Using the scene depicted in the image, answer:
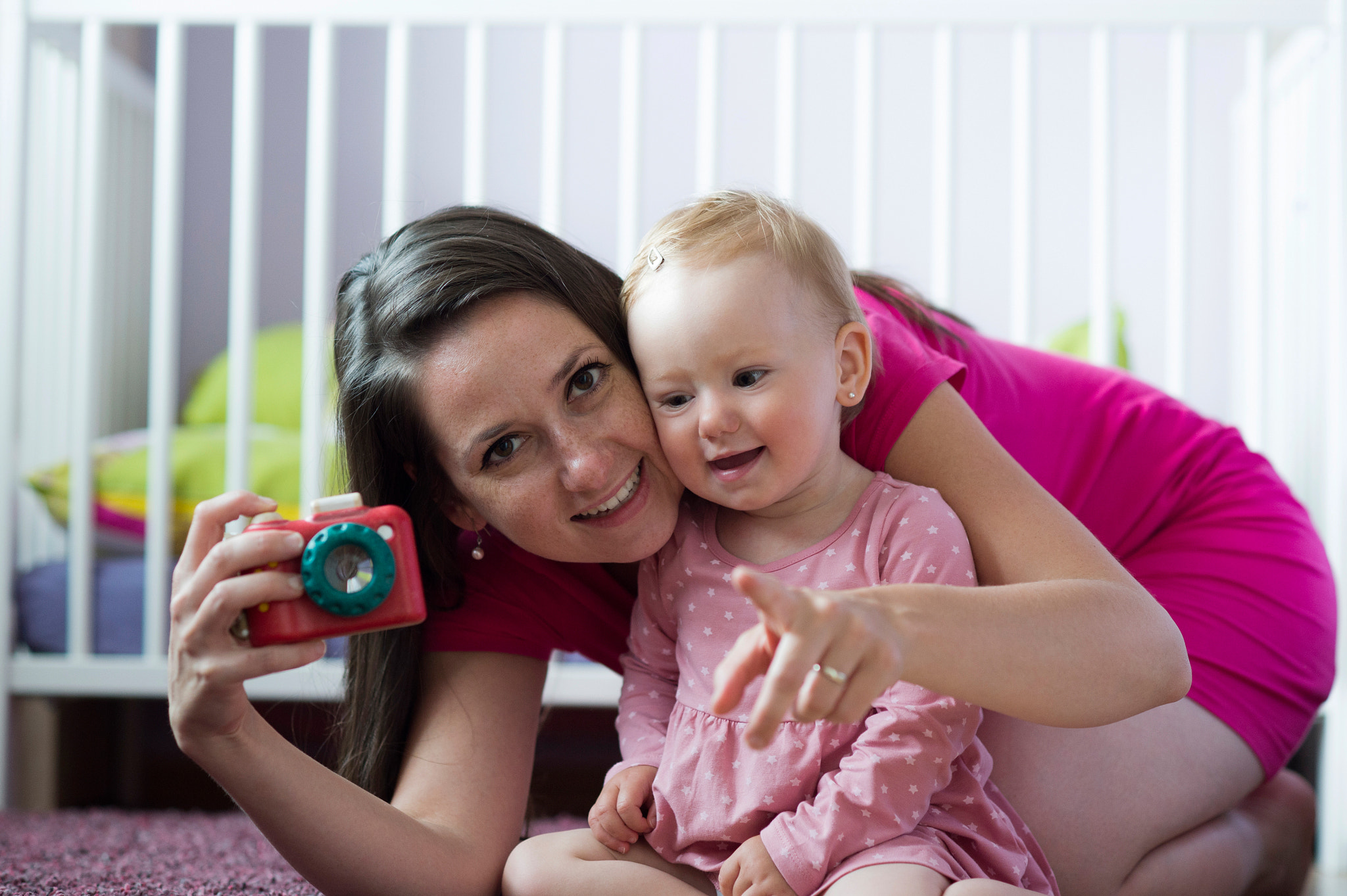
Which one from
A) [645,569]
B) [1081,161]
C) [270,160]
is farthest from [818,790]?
[270,160]

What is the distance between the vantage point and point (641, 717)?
0.84 meters

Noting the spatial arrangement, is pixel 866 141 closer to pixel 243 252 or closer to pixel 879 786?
pixel 243 252

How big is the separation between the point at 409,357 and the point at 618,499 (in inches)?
7.8

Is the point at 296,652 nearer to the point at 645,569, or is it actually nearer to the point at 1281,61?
the point at 645,569

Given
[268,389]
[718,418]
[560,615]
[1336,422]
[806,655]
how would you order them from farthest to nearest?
[268,389]
[1336,422]
[560,615]
[718,418]
[806,655]

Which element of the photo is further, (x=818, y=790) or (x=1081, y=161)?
(x=1081, y=161)

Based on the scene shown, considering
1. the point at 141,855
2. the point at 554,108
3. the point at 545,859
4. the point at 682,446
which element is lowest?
the point at 141,855

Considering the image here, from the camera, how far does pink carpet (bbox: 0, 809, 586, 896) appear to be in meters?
0.96

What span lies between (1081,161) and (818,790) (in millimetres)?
1884

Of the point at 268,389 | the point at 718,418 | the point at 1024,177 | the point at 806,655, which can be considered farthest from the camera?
the point at 268,389

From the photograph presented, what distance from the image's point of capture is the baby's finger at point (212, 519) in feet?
2.17

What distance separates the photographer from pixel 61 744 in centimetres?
158

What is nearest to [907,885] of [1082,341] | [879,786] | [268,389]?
[879,786]

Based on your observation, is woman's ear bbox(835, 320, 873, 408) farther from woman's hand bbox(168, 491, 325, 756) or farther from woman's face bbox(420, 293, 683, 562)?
Answer: woman's hand bbox(168, 491, 325, 756)
